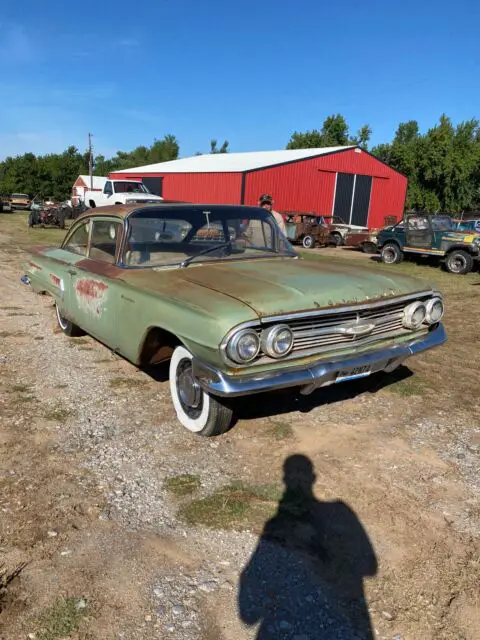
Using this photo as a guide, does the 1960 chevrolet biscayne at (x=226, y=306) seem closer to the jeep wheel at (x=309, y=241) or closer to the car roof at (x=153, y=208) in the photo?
the car roof at (x=153, y=208)

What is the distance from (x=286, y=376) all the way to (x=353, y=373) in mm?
623

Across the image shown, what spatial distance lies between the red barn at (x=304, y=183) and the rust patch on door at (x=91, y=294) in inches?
846

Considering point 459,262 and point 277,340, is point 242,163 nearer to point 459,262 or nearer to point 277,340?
point 459,262

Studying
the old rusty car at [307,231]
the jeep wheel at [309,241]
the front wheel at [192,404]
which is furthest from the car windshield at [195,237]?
the jeep wheel at [309,241]

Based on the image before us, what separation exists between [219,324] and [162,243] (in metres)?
1.54

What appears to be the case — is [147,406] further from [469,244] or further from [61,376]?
[469,244]

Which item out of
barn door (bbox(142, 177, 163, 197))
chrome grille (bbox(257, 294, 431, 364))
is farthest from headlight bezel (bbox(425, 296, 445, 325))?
barn door (bbox(142, 177, 163, 197))

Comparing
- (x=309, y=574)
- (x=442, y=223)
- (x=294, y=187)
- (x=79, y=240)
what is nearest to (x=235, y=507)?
(x=309, y=574)

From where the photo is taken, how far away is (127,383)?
186 inches

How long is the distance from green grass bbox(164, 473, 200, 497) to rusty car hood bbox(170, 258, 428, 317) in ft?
3.61

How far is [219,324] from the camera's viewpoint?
9.99ft

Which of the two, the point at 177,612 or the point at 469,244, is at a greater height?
the point at 469,244

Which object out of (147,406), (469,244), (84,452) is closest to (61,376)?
(147,406)

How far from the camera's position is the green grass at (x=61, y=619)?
203cm
